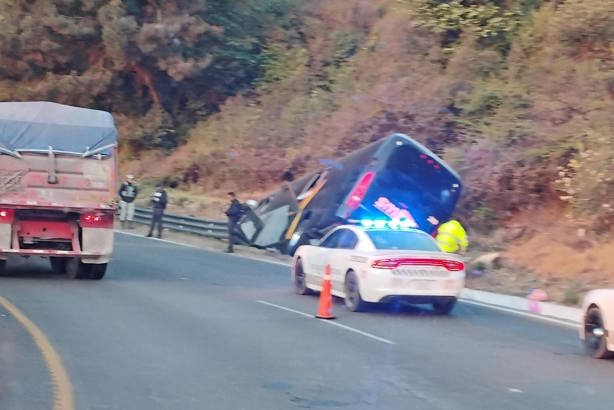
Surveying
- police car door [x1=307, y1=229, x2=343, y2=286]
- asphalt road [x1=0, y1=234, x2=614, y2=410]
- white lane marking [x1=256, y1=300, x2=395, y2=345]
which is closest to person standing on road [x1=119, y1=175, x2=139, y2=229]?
asphalt road [x1=0, y1=234, x2=614, y2=410]

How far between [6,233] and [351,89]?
2014 cm

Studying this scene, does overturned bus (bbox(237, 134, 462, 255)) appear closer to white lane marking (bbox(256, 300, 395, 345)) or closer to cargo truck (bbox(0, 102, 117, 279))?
cargo truck (bbox(0, 102, 117, 279))

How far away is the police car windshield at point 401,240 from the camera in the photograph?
15.6 metres

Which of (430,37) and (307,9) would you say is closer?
(430,37)

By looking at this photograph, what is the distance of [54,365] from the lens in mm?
10062

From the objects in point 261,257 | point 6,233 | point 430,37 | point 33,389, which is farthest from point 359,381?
point 430,37

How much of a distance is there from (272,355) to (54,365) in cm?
242

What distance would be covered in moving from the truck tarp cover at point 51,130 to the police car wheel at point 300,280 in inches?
170

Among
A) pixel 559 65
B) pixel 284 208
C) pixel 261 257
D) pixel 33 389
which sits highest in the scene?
pixel 559 65

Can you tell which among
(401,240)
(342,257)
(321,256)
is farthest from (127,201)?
(401,240)

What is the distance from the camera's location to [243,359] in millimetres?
10750

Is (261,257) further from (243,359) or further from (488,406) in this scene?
(488,406)

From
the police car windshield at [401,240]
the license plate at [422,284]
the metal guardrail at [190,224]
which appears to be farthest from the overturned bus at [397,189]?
the metal guardrail at [190,224]

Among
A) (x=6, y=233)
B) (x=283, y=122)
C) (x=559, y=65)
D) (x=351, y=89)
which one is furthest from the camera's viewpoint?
(x=283, y=122)
